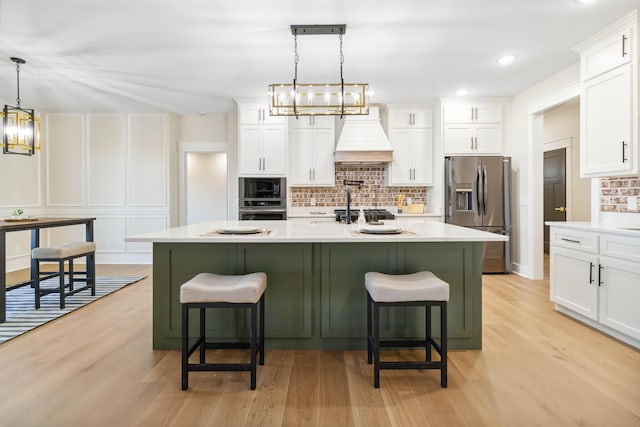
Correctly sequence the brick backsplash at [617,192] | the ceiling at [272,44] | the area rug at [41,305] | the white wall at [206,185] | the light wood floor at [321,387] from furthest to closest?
1. the white wall at [206,185]
2. the brick backsplash at [617,192]
3. the area rug at [41,305]
4. the ceiling at [272,44]
5. the light wood floor at [321,387]

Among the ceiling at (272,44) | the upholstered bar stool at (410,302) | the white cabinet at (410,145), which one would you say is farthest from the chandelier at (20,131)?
the white cabinet at (410,145)

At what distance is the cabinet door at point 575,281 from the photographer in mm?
2922

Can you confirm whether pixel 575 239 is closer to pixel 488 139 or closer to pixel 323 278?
pixel 323 278

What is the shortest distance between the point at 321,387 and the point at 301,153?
3907 mm

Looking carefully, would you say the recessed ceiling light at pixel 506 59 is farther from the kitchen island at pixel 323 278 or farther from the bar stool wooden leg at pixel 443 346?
the bar stool wooden leg at pixel 443 346

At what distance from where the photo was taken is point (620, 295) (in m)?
2.68

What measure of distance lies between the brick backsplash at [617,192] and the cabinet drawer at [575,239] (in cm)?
55

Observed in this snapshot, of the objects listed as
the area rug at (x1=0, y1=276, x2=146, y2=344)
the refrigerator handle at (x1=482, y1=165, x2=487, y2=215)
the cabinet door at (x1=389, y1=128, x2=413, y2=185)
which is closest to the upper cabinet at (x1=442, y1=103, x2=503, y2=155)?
the refrigerator handle at (x1=482, y1=165, x2=487, y2=215)

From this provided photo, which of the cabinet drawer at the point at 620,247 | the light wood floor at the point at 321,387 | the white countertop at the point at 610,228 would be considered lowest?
the light wood floor at the point at 321,387

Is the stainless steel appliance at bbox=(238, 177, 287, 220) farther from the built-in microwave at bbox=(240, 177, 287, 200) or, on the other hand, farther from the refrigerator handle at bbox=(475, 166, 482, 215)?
the refrigerator handle at bbox=(475, 166, 482, 215)

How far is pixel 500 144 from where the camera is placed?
17.4ft

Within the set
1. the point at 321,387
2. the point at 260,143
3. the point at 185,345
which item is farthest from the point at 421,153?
the point at 185,345

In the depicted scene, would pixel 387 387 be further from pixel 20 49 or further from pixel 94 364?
pixel 20 49

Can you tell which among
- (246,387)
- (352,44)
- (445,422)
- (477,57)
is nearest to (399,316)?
(445,422)
